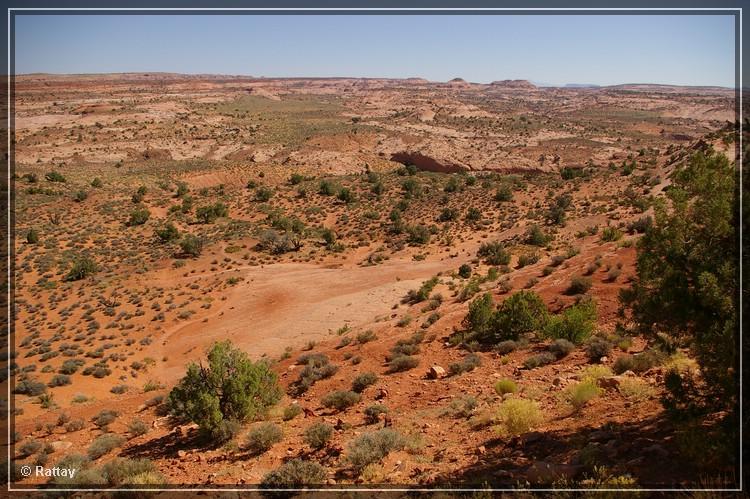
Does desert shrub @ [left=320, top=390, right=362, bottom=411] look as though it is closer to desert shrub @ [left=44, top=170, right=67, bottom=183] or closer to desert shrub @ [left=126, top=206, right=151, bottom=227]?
desert shrub @ [left=126, top=206, right=151, bottom=227]

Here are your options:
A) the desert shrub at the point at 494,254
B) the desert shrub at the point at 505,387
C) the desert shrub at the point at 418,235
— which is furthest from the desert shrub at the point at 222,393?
the desert shrub at the point at 418,235

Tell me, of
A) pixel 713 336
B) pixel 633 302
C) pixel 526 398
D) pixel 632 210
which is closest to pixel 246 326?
pixel 526 398

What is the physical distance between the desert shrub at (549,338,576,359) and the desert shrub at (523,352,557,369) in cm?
16

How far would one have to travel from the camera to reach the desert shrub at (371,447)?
7582mm

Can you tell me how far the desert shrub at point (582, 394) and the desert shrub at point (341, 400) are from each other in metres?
4.44

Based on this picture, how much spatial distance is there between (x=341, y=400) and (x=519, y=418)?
14.0 ft

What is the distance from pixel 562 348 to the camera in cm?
1147

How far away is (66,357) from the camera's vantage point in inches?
759

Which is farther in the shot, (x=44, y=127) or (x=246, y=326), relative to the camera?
(x=44, y=127)

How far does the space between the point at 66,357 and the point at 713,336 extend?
69.4 feet

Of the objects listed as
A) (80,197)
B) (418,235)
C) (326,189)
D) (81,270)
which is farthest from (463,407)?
(80,197)

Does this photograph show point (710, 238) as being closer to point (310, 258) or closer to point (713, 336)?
point (713, 336)

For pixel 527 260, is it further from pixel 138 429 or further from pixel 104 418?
pixel 104 418

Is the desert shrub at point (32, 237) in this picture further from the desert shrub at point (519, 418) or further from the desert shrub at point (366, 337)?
the desert shrub at point (519, 418)
